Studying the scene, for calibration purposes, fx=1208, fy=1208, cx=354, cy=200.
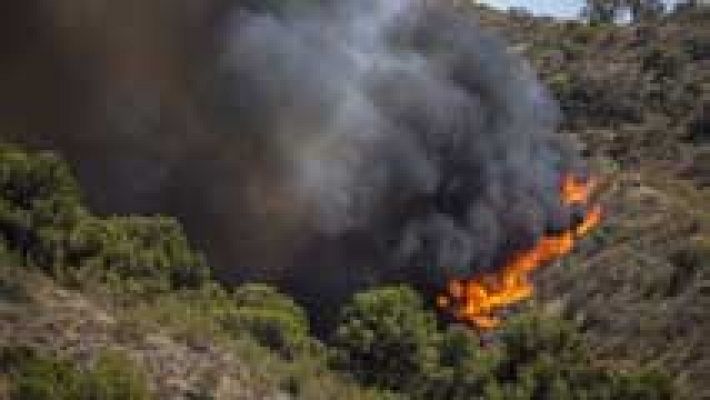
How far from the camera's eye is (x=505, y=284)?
5494 cm

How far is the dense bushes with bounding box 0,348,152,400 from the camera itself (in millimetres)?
24172

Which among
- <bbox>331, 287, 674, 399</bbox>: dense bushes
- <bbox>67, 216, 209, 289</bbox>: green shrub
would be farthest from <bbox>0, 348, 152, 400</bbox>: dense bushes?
<bbox>331, 287, 674, 399</bbox>: dense bushes

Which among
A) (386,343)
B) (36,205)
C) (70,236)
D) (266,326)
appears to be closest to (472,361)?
(386,343)

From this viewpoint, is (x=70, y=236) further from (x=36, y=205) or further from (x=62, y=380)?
(x=62, y=380)

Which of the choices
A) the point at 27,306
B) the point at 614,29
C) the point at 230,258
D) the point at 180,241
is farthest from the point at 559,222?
the point at 614,29

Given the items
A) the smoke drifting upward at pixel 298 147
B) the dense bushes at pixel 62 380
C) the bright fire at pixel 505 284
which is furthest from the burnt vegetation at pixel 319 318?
the smoke drifting upward at pixel 298 147

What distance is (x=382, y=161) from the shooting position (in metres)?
57.4

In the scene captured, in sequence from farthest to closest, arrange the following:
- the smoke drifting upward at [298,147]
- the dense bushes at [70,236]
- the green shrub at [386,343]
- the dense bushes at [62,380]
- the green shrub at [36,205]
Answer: the smoke drifting upward at [298,147], the green shrub at [386,343], the dense bushes at [70,236], the green shrub at [36,205], the dense bushes at [62,380]

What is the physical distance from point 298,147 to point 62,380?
31.6m

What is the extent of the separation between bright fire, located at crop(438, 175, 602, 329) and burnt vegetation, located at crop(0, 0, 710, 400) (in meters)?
0.90

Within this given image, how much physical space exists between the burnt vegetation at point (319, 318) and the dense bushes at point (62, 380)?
0.05 m

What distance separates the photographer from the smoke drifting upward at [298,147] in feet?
170

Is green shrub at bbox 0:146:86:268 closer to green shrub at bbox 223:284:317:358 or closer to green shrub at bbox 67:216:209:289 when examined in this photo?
green shrub at bbox 67:216:209:289

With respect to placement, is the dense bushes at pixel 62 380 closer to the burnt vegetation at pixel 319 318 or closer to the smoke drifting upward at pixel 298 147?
the burnt vegetation at pixel 319 318
